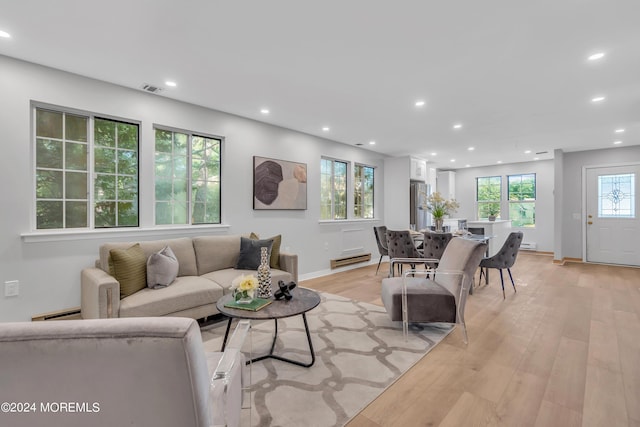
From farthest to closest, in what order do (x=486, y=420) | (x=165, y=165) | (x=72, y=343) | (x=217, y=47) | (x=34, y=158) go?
(x=165, y=165), (x=34, y=158), (x=217, y=47), (x=486, y=420), (x=72, y=343)

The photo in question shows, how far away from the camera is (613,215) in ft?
21.2

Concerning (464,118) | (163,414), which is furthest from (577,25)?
(163,414)

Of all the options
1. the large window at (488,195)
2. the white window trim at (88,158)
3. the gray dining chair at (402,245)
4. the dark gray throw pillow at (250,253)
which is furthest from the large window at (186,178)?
the large window at (488,195)

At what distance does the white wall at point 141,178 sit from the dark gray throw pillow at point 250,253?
590mm

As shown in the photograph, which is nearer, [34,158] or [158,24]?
[158,24]

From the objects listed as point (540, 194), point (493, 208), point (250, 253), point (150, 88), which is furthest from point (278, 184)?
point (540, 194)

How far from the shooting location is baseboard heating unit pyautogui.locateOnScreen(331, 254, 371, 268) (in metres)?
5.80

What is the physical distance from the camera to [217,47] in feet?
8.42

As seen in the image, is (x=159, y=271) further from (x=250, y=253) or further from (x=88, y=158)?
(x=88, y=158)

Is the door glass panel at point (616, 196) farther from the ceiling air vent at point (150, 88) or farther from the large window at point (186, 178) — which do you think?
the ceiling air vent at point (150, 88)

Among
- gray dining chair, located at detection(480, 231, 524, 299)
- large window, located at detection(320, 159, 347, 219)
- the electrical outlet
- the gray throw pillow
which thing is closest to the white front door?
gray dining chair, located at detection(480, 231, 524, 299)

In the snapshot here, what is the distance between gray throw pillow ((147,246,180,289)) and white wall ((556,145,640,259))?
25.9 feet

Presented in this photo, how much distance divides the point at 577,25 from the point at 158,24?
3.11 meters

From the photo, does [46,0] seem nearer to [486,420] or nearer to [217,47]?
[217,47]
